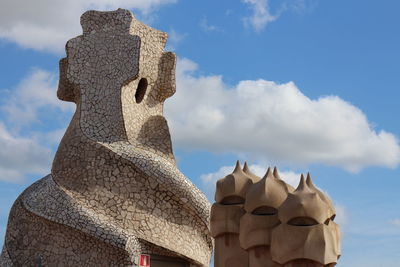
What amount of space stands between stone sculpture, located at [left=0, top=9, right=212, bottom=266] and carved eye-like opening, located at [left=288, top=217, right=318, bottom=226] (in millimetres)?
3950

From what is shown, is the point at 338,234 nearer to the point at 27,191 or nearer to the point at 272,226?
the point at 272,226

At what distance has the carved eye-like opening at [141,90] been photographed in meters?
13.2

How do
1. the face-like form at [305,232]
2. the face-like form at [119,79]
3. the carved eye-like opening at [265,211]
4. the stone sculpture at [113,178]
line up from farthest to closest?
the face-like form at [119,79] → the stone sculpture at [113,178] → the carved eye-like opening at [265,211] → the face-like form at [305,232]

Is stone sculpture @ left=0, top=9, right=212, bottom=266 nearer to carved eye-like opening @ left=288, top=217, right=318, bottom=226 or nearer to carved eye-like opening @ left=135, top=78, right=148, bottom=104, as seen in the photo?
carved eye-like opening @ left=135, top=78, right=148, bottom=104

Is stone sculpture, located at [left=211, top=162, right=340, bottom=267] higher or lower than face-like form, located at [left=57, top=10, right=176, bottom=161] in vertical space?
lower

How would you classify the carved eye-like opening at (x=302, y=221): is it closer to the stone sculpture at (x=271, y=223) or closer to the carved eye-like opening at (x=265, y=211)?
the stone sculpture at (x=271, y=223)

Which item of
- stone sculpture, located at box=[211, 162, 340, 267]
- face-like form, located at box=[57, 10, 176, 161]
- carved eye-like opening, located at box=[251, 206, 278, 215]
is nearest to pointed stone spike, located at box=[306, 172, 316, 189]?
stone sculpture, located at box=[211, 162, 340, 267]

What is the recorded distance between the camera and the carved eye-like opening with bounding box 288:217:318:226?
771cm

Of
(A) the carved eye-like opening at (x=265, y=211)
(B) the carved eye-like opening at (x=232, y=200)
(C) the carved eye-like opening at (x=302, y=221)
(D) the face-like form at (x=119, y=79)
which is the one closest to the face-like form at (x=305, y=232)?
(C) the carved eye-like opening at (x=302, y=221)

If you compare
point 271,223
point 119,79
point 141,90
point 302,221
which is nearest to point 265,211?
point 271,223

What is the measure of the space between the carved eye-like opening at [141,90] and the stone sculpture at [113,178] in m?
0.02

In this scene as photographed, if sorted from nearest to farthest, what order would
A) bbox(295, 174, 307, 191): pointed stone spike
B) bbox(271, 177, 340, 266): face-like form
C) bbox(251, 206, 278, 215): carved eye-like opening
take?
bbox(271, 177, 340, 266): face-like form < bbox(295, 174, 307, 191): pointed stone spike < bbox(251, 206, 278, 215): carved eye-like opening

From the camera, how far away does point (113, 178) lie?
38.6ft

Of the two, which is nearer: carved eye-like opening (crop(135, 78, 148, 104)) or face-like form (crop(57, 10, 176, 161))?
face-like form (crop(57, 10, 176, 161))
